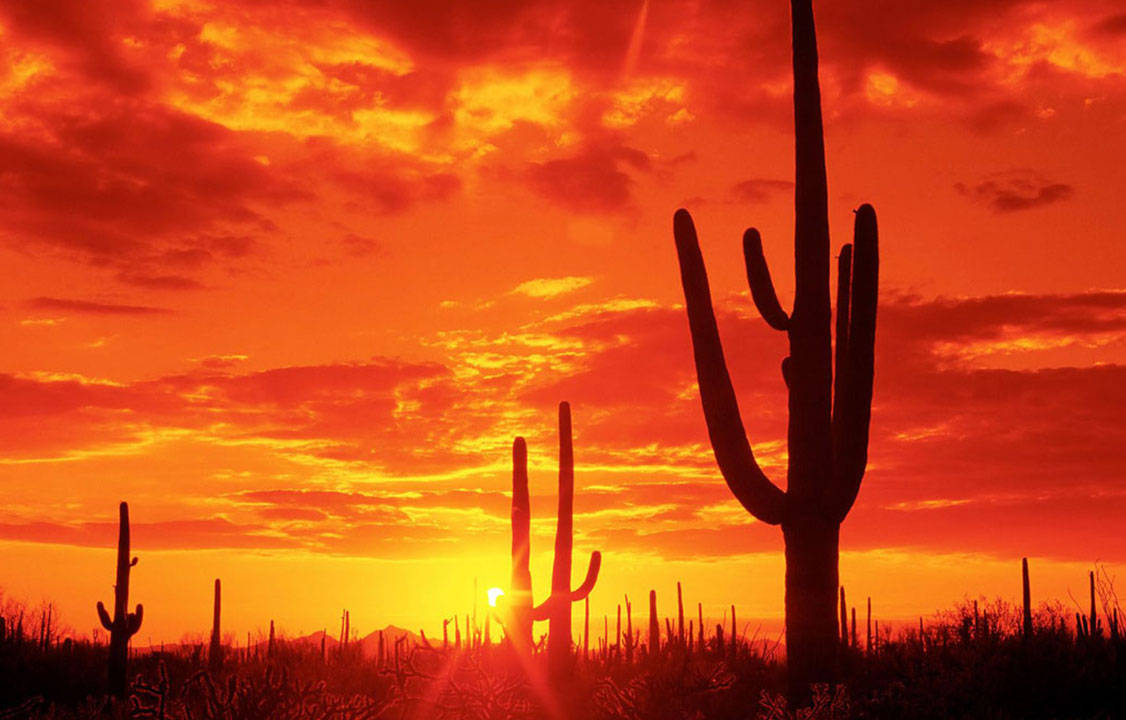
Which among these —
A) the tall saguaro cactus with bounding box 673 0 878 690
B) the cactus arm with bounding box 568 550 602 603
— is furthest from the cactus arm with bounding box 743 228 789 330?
the cactus arm with bounding box 568 550 602 603

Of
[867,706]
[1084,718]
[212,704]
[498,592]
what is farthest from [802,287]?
[498,592]

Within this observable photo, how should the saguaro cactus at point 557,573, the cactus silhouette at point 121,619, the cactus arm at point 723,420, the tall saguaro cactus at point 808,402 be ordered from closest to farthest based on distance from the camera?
1. the tall saguaro cactus at point 808,402
2. the cactus arm at point 723,420
3. the saguaro cactus at point 557,573
4. the cactus silhouette at point 121,619

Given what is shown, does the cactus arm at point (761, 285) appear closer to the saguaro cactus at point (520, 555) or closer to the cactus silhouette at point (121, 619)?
the saguaro cactus at point (520, 555)

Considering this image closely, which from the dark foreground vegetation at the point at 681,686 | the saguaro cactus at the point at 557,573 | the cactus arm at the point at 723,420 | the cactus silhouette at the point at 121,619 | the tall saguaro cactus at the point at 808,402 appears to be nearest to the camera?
the dark foreground vegetation at the point at 681,686

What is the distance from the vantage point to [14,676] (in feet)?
94.3

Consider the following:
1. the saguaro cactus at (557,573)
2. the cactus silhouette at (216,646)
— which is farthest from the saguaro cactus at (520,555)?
the cactus silhouette at (216,646)

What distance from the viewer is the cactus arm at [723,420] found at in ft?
48.1

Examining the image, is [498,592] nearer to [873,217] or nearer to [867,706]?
[867,706]

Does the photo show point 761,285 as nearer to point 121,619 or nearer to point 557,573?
point 557,573

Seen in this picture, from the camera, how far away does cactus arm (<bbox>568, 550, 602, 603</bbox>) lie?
2455 centimetres

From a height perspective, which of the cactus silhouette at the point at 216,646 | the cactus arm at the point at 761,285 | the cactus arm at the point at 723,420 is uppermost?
the cactus arm at the point at 761,285

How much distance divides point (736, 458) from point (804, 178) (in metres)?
3.57

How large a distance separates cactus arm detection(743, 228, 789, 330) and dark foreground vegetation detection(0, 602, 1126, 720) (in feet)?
14.3

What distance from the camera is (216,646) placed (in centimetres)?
3784
